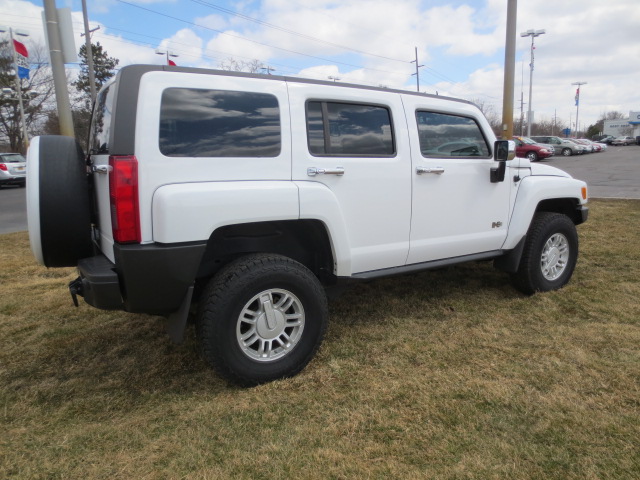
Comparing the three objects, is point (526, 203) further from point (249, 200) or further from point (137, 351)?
point (137, 351)

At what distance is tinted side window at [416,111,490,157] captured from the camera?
3621mm

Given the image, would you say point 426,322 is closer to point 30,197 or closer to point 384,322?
point 384,322

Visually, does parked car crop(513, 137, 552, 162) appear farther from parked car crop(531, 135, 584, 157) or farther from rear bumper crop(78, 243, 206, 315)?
rear bumper crop(78, 243, 206, 315)

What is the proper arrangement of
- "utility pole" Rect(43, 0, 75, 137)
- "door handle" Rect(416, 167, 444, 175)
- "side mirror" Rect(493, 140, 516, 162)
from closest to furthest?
1. "door handle" Rect(416, 167, 444, 175)
2. "side mirror" Rect(493, 140, 516, 162)
3. "utility pole" Rect(43, 0, 75, 137)

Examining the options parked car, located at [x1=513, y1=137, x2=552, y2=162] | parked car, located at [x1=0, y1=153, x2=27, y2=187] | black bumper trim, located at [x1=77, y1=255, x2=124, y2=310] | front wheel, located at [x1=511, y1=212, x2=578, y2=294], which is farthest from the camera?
parked car, located at [x1=513, y1=137, x2=552, y2=162]

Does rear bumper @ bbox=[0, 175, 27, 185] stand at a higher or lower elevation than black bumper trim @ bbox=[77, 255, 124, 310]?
higher

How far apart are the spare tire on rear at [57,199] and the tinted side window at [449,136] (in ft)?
8.02

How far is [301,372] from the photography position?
3.09 metres

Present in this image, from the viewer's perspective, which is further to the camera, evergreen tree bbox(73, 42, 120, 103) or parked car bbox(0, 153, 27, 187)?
evergreen tree bbox(73, 42, 120, 103)

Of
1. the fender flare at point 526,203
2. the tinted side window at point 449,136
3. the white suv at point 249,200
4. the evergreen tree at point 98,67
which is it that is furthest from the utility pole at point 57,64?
the evergreen tree at point 98,67

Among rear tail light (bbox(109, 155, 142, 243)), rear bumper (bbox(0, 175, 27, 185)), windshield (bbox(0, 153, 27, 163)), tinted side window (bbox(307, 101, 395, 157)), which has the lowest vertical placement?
rear bumper (bbox(0, 175, 27, 185))

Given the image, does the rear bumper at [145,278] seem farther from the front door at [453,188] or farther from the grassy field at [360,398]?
the front door at [453,188]

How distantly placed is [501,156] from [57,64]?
17.5ft

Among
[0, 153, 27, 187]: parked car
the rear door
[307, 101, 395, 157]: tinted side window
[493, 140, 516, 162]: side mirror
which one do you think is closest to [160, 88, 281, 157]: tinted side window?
the rear door
